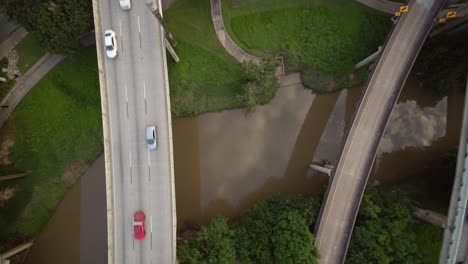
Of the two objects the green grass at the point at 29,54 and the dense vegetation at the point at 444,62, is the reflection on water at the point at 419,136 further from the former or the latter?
the green grass at the point at 29,54

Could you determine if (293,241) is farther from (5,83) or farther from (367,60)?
(5,83)

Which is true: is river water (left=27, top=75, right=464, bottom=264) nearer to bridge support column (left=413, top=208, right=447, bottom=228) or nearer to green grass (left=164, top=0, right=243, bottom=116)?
green grass (left=164, top=0, right=243, bottom=116)

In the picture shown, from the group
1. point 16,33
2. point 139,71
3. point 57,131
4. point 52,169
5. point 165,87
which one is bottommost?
point 52,169

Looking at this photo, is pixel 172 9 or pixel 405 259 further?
pixel 172 9

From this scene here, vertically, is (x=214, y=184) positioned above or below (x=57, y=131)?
below

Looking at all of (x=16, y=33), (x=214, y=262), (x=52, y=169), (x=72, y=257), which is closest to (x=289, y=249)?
(x=214, y=262)

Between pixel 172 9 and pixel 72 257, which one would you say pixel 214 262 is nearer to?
pixel 72 257

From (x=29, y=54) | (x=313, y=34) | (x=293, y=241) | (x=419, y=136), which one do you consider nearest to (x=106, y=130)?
(x=29, y=54)
